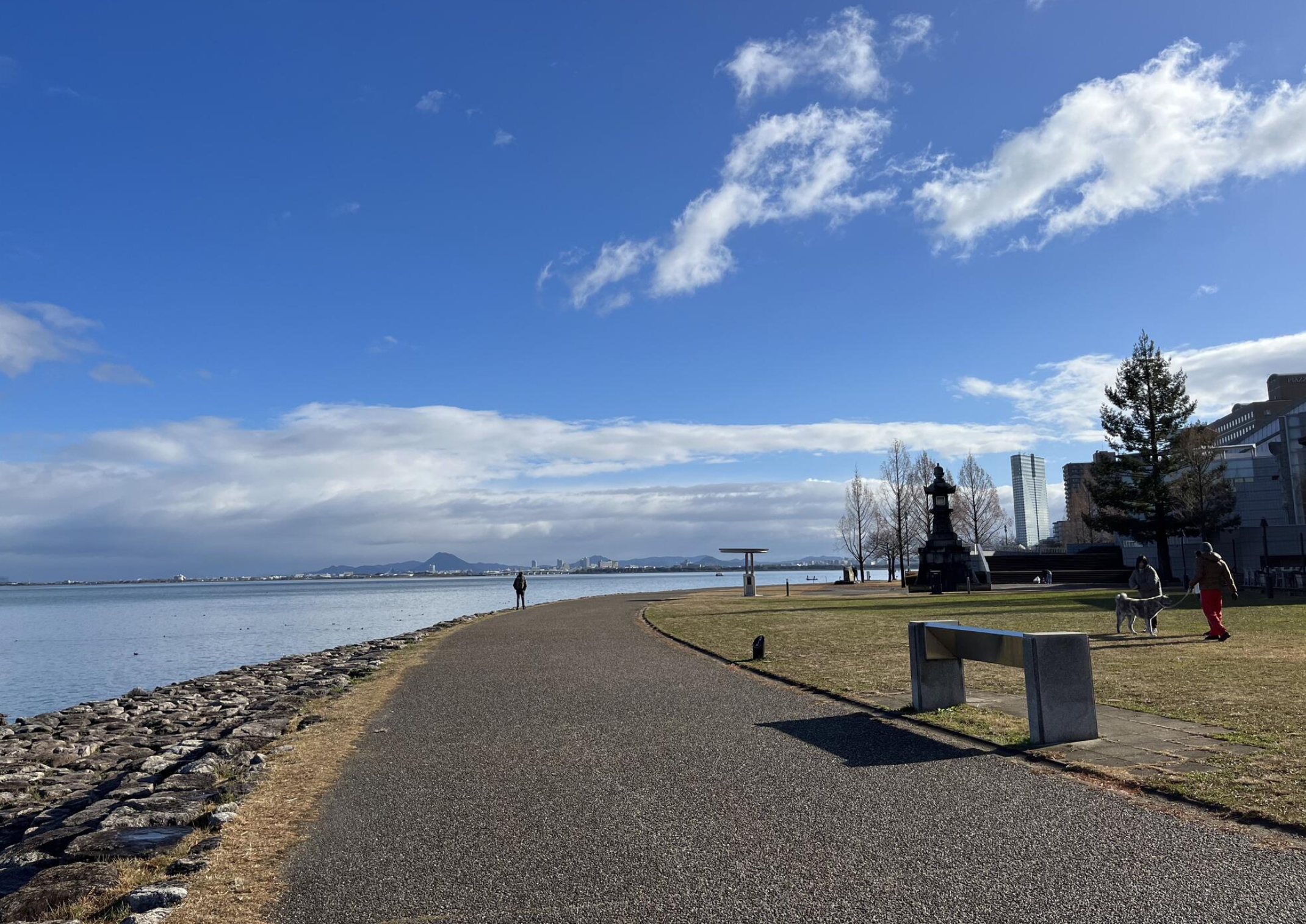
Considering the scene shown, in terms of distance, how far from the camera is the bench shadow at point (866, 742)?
291 inches

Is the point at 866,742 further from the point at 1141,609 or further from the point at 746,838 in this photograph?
the point at 1141,609

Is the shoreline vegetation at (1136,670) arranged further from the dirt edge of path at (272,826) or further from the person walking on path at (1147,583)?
the dirt edge of path at (272,826)

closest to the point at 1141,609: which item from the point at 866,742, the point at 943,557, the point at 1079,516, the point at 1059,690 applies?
the point at 1059,690

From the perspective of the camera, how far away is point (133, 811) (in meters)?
6.84

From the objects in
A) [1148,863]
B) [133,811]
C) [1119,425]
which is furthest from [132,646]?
[1119,425]

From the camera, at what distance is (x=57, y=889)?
4965mm

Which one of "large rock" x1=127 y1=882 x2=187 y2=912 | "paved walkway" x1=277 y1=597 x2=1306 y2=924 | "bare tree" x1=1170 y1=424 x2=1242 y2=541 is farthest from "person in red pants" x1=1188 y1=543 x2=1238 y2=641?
"bare tree" x1=1170 y1=424 x2=1242 y2=541

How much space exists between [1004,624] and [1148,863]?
16854 millimetres

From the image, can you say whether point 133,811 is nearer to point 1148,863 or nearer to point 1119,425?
point 1148,863

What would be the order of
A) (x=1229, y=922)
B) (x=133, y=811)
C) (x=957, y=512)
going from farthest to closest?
(x=957, y=512) < (x=133, y=811) < (x=1229, y=922)

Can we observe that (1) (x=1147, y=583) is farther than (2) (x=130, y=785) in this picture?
Yes

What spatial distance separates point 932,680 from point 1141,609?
32.2 feet

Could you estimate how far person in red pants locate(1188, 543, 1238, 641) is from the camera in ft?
51.4

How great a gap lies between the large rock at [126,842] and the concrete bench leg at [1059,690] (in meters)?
6.32
